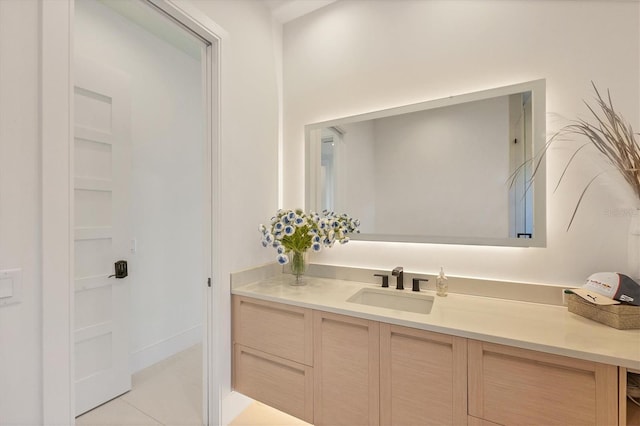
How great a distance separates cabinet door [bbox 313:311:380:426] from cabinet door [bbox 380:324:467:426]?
5 centimetres

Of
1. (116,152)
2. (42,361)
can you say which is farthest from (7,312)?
(116,152)

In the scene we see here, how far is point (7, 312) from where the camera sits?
2.98 ft

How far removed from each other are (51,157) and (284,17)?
6.23ft

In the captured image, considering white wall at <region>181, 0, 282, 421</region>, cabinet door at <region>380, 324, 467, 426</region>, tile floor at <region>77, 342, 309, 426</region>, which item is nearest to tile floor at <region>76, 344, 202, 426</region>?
tile floor at <region>77, 342, 309, 426</region>

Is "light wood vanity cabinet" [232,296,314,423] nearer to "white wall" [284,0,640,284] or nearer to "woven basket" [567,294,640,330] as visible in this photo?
"white wall" [284,0,640,284]

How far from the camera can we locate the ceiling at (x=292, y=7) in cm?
204

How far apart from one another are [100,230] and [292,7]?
2.13 meters

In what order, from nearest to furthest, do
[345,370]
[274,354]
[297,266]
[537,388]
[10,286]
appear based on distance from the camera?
1. [10,286]
2. [537,388]
3. [345,370]
4. [274,354]
5. [297,266]

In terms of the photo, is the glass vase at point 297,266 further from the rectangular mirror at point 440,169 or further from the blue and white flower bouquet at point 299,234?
the rectangular mirror at point 440,169

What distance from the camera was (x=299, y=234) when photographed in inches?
70.2

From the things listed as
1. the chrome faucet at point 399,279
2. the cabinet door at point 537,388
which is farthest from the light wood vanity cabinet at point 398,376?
the chrome faucet at point 399,279

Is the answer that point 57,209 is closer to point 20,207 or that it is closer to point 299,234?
point 20,207

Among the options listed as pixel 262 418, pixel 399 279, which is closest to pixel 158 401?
pixel 262 418

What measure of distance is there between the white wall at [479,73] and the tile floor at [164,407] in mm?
1111
